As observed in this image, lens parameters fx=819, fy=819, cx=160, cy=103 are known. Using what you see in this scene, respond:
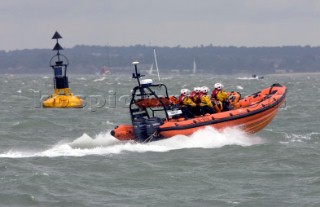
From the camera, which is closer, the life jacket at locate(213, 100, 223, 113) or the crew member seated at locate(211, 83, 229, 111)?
the life jacket at locate(213, 100, 223, 113)

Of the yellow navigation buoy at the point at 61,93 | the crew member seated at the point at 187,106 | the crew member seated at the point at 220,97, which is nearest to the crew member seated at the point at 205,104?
the crew member seated at the point at 187,106

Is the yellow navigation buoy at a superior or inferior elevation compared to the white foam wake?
superior

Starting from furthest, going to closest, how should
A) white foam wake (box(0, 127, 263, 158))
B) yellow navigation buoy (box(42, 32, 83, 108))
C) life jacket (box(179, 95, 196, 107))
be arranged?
yellow navigation buoy (box(42, 32, 83, 108)), life jacket (box(179, 95, 196, 107)), white foam wake (box(0, 127, 263, 158))

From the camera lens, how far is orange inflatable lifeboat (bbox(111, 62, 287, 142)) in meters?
20.6

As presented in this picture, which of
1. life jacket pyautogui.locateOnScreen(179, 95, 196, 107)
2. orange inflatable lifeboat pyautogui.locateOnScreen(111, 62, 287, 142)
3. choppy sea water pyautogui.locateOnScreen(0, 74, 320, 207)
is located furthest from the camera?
life jacket pyautogui.locateOnScreen(179, 95, 196, 107)

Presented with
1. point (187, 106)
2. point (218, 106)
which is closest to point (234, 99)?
point (218, 106)

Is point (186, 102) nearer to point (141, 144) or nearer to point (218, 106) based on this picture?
point (218, 106)

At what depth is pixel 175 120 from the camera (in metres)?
21.2

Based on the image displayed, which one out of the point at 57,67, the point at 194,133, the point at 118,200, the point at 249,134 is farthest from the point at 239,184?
the point at 57,67

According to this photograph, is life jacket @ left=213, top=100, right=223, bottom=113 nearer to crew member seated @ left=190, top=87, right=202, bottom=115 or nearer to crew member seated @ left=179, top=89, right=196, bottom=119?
crew member seated @ left=190, top=87, right=202, bottom=115

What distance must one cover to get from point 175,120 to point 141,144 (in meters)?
1.26

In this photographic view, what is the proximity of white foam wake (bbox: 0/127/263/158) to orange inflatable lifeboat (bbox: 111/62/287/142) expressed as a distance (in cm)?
17

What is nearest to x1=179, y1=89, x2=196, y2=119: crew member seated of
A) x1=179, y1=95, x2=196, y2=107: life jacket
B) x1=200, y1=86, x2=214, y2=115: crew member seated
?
x1=179, y1=95, x2=196, y2=107: life jacket

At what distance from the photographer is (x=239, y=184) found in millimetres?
15492
